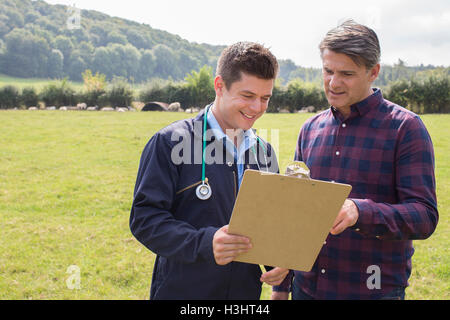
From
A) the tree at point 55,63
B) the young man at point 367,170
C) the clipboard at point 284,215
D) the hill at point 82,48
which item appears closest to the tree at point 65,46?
the hill at point 82,48

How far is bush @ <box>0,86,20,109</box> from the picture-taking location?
86.7 ft

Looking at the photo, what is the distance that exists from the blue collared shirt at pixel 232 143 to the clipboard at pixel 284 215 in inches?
19.2

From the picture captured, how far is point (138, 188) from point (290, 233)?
0.79m

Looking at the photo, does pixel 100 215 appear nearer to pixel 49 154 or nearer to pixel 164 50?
pixel 49 154

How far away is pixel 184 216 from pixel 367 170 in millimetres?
1151

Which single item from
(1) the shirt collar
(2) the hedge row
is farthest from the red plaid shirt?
(2) the hedge row

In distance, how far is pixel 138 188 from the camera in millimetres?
1873

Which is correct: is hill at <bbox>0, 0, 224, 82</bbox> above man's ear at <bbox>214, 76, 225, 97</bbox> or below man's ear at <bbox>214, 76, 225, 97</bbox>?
above

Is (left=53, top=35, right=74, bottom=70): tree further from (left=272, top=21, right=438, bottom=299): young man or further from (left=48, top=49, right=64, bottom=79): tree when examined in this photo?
(left=272, top=21, right=438, bottom=299): young man

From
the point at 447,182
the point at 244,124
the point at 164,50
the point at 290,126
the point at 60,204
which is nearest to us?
the point at 244,124

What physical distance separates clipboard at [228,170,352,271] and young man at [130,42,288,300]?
0.22 m

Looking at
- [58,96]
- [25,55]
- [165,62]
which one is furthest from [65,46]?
[58,96]

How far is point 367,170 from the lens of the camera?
226 cm
